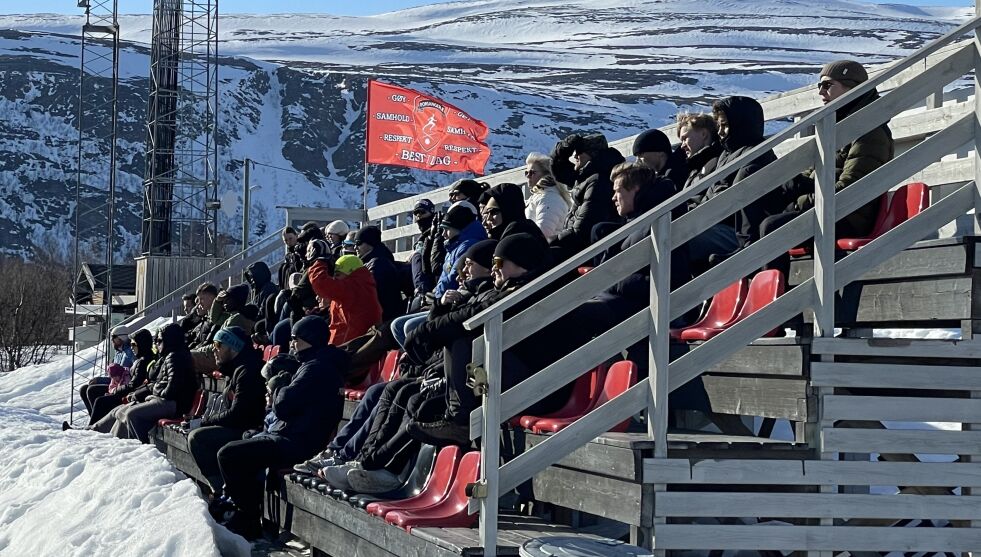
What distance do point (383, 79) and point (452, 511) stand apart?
160 metres

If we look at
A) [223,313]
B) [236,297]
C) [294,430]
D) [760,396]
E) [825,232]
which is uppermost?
[825,232]

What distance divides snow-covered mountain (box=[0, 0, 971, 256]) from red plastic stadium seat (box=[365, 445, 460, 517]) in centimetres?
12823

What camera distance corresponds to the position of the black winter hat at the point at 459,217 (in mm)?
9062

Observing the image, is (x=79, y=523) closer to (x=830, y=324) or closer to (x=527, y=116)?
(x=830, y=324)

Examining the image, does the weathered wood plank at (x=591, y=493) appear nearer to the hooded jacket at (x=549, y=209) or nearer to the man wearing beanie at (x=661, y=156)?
the man wearing beanie at (x=661, y=156)

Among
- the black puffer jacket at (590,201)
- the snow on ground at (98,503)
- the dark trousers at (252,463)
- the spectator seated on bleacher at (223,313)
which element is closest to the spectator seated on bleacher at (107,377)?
the spectator seated on bleacher at (223,313)

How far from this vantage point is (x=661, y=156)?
8094mm

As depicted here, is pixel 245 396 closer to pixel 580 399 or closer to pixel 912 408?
pixel 580 399

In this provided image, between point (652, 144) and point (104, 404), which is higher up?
point (652, 144)

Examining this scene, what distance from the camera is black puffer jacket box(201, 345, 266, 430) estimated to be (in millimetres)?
10312

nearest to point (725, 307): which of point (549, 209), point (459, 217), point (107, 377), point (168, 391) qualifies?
point (549, 209)

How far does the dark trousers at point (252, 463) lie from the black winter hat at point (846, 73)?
4.53m

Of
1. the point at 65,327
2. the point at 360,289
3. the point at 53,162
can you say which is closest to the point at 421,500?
the point at 360,289

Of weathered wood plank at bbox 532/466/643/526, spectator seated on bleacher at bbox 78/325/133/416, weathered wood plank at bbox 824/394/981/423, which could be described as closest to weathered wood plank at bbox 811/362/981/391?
weathered wood plank at bbox 824/394/981/423
